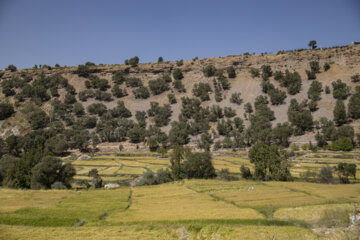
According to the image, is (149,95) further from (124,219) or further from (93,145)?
(124,219)

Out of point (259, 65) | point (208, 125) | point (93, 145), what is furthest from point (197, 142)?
point (259, 65)

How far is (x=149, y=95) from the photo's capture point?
560 feet

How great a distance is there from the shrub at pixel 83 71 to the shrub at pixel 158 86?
50.2 m

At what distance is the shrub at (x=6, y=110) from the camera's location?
143 m

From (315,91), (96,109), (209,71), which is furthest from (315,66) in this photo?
(96,109)

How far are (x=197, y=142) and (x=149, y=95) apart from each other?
62218 millimetres

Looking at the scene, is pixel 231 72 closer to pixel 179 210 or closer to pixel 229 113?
pixel 229 113

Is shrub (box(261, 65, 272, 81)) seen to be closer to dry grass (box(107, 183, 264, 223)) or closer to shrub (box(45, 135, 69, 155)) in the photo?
shrub (box(45, 135, 69, 155))

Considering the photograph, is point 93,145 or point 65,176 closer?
point 65,176

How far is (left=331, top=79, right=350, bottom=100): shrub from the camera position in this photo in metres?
128

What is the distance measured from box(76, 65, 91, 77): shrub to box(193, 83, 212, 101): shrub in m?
82.8

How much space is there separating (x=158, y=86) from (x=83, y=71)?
60.2 metres

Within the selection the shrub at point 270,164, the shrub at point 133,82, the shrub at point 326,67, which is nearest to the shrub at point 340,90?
the shrub at point 326,67

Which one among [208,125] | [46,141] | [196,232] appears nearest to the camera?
[196,232]
